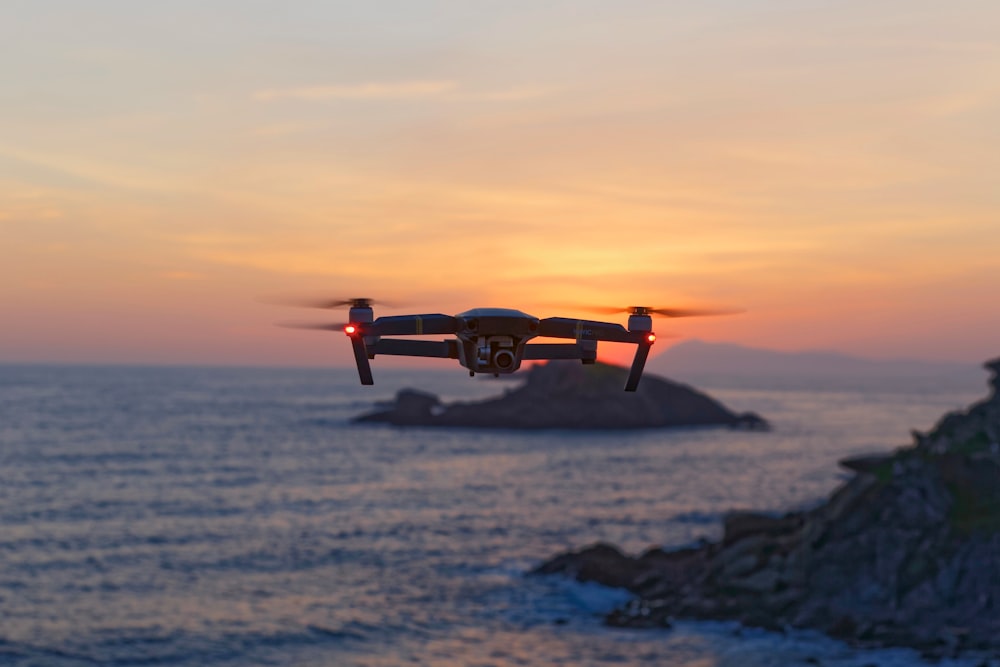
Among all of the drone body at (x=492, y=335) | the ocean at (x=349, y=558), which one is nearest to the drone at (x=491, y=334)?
the drone body at (x=492, y=335)

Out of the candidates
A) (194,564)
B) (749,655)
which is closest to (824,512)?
(749,655)

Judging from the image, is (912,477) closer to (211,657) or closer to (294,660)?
(294,660)

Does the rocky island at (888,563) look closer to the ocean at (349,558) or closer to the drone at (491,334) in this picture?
the ocean at (349,558)

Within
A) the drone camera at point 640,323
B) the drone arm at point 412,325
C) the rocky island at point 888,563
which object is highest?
the drone camera at point 640,323

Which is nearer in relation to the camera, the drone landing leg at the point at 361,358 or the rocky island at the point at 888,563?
the drone landing leg at the point at 361,358

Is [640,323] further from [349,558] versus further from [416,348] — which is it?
[349,558]

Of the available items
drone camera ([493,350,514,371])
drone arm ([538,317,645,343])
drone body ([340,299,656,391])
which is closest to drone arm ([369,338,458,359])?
drone body ([340,299,656,391])

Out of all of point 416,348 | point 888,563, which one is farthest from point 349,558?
point 416,348

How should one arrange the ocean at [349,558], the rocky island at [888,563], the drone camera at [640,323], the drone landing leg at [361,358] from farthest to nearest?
the ocean at [349,558]
the rocky island at [888,563]
the drone camera at [640,323]
the drone landing leg at [361,358]

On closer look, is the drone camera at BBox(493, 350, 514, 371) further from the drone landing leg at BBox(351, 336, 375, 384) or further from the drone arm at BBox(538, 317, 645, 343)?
the drone landing leg at BBox(351, 336, 375, 384)
